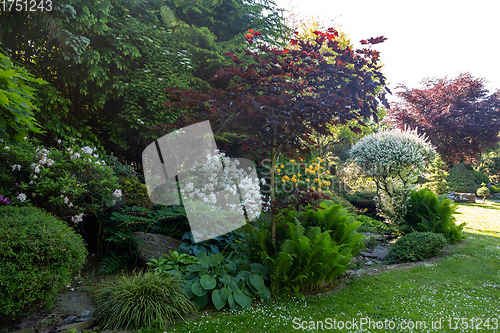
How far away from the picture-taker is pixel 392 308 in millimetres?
3150

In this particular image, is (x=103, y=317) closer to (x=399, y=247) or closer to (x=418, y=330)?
(x=418, y=330)

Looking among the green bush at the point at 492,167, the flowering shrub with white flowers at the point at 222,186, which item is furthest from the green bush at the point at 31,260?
the green bush at the point at 492,167

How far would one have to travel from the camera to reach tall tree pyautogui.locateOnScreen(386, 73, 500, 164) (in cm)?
1744

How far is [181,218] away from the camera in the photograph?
4703 mm

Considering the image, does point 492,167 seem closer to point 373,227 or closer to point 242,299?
point 373,227

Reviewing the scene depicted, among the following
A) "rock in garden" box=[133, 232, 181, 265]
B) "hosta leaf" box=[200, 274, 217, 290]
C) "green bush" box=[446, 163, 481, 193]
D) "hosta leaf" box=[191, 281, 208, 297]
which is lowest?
"hosta leaf" box=[191, 281, 208, 297]

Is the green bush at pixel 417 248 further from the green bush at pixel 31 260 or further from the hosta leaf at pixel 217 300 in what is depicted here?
the green bush at pixel 31 260

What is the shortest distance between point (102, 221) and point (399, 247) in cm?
553

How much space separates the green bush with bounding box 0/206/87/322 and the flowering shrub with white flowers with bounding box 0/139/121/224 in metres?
0.76

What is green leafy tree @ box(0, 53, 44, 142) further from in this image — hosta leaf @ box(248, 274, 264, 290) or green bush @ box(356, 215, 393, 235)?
green bush @ box(356, 215, 393, 235)

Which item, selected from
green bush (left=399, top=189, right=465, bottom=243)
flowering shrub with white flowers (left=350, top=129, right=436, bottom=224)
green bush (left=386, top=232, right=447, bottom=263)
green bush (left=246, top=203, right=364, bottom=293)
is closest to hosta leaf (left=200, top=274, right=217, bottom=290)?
green bush (left=246, top=203, right=364, bottom=293)

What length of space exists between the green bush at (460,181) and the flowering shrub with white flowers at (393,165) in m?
12.9

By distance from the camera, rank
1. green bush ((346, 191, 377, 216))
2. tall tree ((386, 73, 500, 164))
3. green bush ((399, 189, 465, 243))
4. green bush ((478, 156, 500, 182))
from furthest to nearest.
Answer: green bush ((478, 156, 500, 182))
tall tree ((386, 73, 500, 164))
green bush ((346, 191, 377, 216))
green bush ((399, 189, 465, 243))

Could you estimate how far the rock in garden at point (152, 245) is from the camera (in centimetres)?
398
